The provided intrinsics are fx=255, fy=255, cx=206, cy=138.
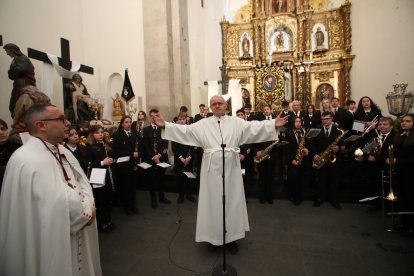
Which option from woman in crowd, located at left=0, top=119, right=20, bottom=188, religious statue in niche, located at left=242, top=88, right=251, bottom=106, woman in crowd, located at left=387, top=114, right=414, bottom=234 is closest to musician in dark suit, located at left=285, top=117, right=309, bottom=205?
woman in crowd, located at left=387, top=114, right=414, bottom=234

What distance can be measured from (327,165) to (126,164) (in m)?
4.16

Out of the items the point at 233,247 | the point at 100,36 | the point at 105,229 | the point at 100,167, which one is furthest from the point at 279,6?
the point at 105,229

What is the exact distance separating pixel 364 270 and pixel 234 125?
7.88 feet

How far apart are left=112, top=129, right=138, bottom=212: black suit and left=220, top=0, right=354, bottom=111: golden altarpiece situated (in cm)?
829

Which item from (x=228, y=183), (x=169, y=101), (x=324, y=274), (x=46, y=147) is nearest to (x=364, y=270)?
(x=324, y=274)

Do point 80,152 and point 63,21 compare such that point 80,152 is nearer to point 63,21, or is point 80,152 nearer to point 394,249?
point 394,249

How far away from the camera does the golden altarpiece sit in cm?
1218

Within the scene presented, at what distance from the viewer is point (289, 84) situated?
1288 cm

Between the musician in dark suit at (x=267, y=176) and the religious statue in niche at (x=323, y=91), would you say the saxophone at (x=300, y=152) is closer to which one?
the musician in dark suit at (x=267, y=176)

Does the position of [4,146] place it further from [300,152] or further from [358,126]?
[358,126]

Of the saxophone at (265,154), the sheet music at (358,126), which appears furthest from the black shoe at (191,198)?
the sheet music at (358,126)

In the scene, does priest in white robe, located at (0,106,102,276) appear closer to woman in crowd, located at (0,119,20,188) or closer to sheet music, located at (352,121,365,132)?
woman in crowd, located at (0,119,20,188)

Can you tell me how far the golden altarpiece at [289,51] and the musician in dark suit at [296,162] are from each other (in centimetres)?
748

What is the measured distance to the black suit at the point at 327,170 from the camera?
5285 millimetres
